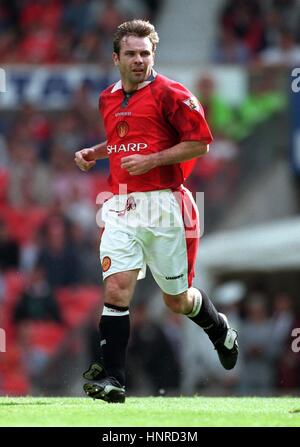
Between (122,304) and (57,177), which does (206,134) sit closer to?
(122,304)

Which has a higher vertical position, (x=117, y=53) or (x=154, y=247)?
(x=117, y=53)

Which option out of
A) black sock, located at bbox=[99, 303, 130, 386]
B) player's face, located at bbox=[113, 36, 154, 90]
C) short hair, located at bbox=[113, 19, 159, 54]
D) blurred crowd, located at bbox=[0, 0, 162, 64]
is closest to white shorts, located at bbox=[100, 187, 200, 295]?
black sock, located at bbox=[99, 303, 130, 386]

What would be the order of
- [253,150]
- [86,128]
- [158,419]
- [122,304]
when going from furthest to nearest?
1. [86,128]
2. [253,150]
3. [122,304]
4. [158,419]

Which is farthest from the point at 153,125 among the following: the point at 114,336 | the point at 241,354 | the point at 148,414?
the point at 241,354

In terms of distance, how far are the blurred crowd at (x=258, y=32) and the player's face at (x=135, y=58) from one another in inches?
390

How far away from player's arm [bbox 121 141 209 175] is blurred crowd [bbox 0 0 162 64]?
38.9 ft

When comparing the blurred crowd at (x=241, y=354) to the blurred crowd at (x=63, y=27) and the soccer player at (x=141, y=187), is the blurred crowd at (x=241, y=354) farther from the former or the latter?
the blurred crowd at (x=63, y=27)

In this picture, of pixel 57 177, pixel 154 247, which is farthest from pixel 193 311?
pixel 57 177

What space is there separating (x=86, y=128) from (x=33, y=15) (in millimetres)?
5555

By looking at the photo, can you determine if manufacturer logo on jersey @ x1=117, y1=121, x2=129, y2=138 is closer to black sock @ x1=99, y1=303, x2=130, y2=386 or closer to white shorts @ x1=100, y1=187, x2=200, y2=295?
white shorts @ x1=100, y1=187, x2=200, y2=295

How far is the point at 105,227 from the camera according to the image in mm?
8242

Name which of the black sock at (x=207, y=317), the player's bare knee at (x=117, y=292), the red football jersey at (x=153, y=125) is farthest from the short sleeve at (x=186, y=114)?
the black sock at (x=207, y=317)

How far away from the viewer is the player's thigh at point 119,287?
8039mm

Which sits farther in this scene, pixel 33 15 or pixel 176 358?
pixel 33 15
